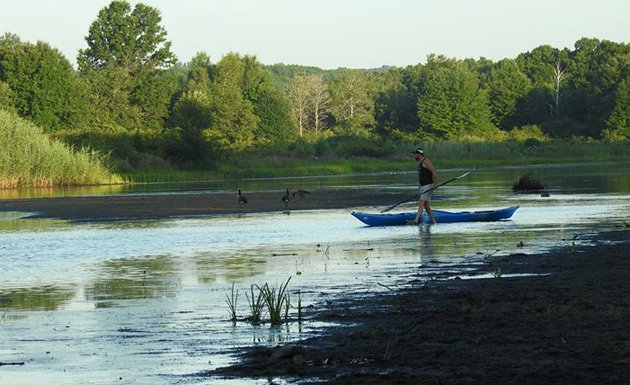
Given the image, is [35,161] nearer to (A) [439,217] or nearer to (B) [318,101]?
(A) [439,217]

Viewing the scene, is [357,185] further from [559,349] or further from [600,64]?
[600,64]

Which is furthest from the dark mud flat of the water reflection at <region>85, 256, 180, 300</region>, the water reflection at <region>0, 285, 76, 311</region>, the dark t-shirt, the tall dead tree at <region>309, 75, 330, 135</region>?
the tall dead tree at <region>309, 75, 330, 135</region>

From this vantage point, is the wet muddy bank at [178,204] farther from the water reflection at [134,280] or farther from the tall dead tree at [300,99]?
the tall dead tree at [300,99]

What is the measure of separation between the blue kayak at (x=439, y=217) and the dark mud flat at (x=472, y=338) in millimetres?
13795

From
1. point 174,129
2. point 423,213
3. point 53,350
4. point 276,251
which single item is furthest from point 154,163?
point 53,350

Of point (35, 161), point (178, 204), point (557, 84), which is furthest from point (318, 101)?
point (178, 204)

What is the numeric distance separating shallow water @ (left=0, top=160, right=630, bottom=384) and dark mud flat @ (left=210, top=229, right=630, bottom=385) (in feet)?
2.15

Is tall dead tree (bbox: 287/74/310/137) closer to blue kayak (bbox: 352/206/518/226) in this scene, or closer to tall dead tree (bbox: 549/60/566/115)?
tall dead tree (bbox: 549/60/566/115)

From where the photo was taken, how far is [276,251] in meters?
23.3

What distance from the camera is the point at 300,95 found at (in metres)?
142

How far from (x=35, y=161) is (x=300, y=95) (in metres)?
80.0

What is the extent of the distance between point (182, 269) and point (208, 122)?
61.4 meters

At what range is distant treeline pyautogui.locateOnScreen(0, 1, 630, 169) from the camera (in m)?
102

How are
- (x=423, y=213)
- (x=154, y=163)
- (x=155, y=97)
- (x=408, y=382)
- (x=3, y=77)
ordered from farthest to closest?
(x=155, y=97)
(x=3, y=77)
(x=154, y=163)
(x=423, y=213)
(x=408, y=382)
